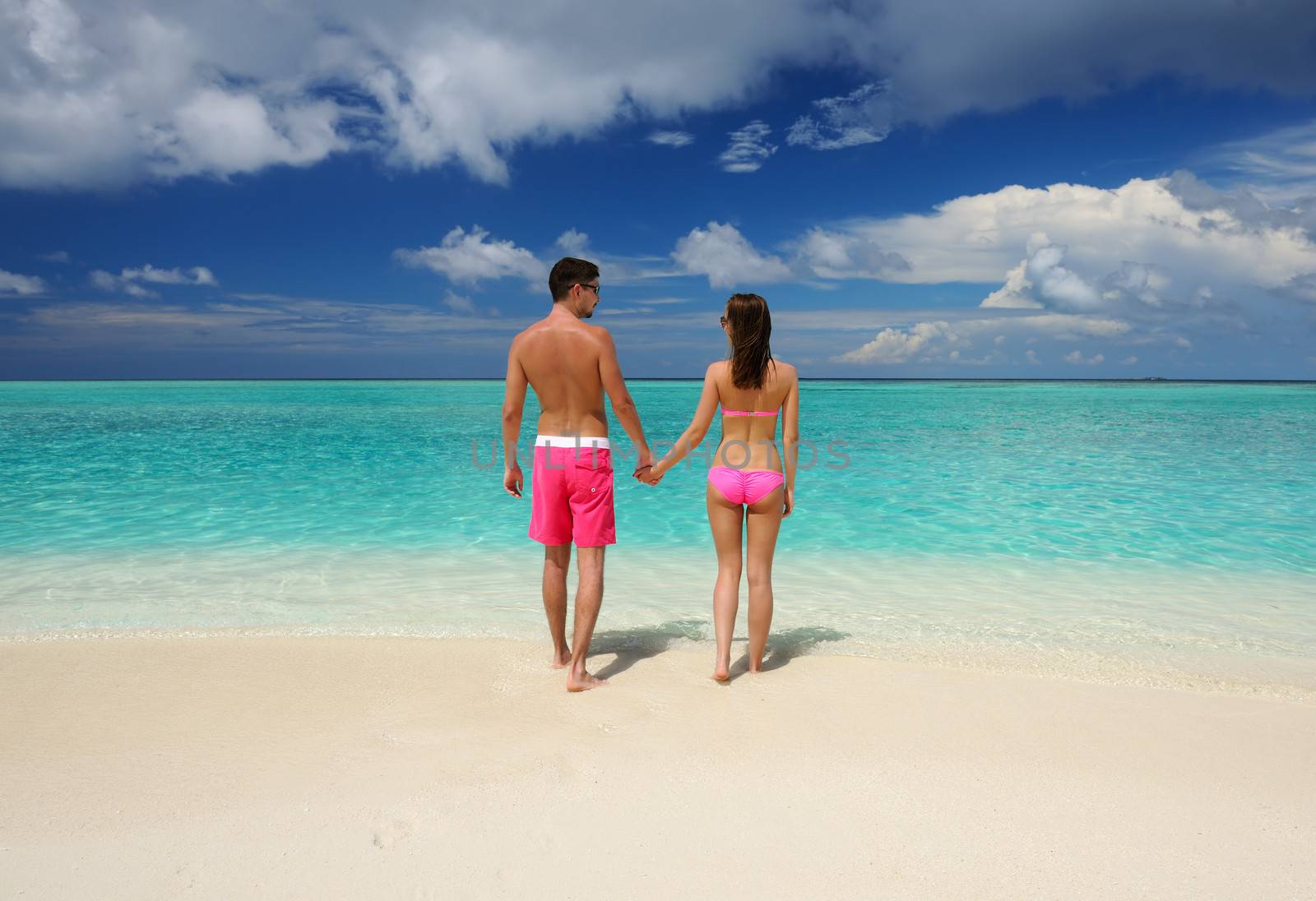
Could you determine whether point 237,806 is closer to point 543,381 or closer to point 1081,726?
point 543,381

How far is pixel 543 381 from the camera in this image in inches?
157

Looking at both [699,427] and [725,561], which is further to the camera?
[725,561]

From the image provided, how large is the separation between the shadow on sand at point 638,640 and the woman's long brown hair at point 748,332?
1.87m

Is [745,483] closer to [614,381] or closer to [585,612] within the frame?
[614,381]

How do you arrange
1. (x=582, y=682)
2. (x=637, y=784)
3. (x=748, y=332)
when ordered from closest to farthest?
1. (x=637, y=784)
2. (x=748, y=332)
3. (x=582, y=682)

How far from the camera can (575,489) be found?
3.99m

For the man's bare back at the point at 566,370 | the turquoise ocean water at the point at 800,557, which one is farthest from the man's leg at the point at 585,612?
the turquoise ocean water at the point at 800,557

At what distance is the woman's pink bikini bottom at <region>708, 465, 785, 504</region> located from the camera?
4.05m

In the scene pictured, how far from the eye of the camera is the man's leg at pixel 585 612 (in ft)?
13.0

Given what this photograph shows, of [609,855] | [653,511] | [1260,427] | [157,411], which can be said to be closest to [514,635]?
[609,855]

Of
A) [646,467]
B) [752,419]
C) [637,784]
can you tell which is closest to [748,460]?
[752,419]

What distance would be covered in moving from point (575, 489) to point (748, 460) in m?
0.96

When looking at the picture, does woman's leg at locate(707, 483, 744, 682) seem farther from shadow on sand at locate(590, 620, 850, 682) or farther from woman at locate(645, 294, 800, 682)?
shadow on sand at locate(590, 620, 850, 682)

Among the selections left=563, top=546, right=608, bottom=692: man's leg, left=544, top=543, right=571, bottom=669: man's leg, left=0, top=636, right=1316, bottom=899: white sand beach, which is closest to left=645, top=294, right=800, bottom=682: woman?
left=0, top=636, right=1316, bottom=899: white sand beach
